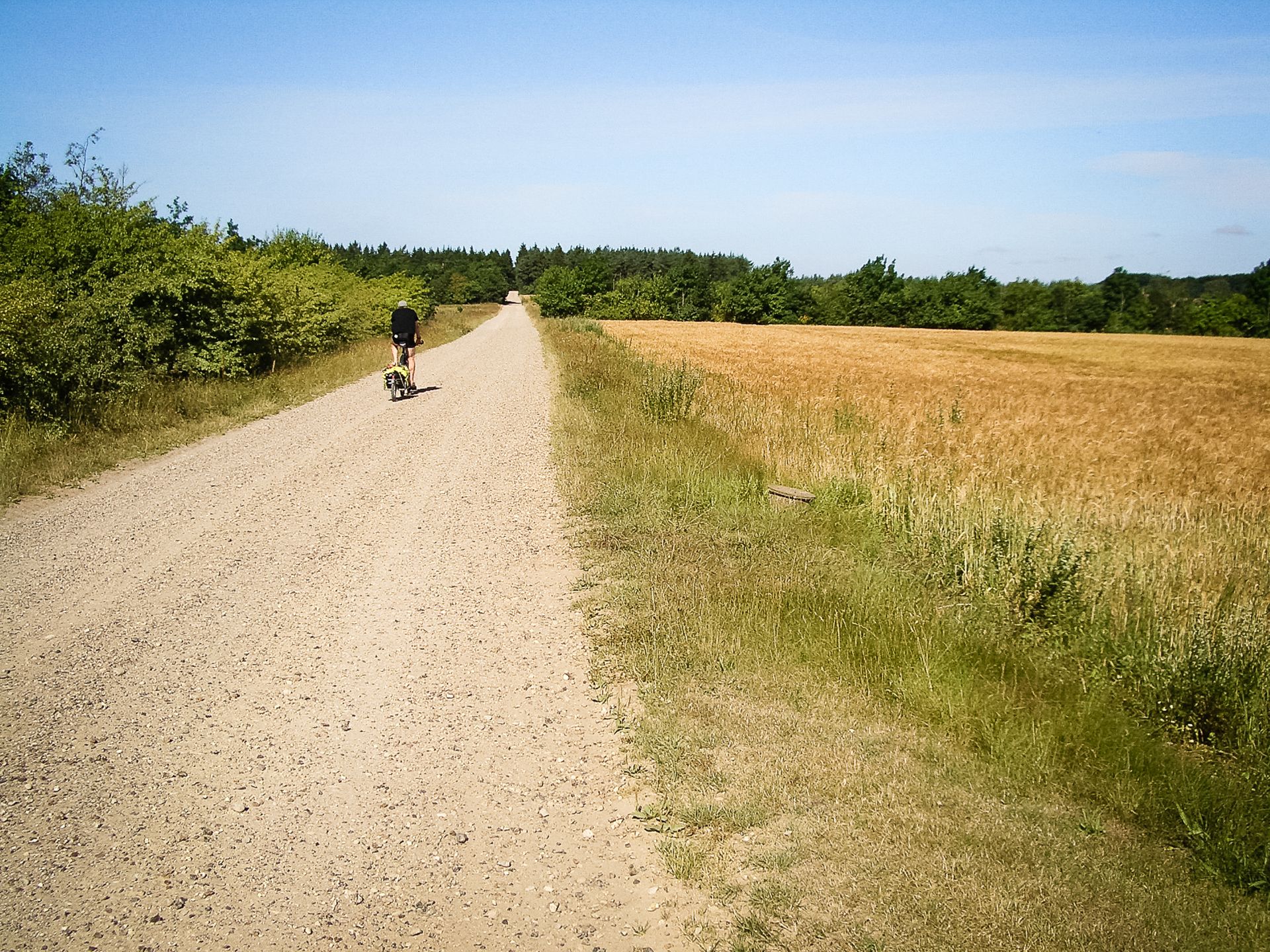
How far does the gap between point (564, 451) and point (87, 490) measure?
6269mm

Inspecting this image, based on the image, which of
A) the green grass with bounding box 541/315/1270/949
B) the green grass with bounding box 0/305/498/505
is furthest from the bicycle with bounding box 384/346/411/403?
the green grass with bounding box 541/315/1270/949

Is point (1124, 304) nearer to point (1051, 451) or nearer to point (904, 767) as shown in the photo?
point (1051, 451)

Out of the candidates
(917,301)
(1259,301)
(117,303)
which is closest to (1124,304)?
(1259,301)

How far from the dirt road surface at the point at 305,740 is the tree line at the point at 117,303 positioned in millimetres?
4213

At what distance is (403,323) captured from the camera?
17125mm

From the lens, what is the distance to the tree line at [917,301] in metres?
76.9

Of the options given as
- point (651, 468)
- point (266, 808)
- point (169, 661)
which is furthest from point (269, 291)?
point (266, 808)

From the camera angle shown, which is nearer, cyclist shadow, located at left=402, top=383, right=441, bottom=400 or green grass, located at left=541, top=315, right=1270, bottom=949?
green grass, located at left=541, top=315, right=1270, bottom=949

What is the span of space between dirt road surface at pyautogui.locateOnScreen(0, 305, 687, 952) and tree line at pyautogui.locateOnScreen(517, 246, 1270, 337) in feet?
238

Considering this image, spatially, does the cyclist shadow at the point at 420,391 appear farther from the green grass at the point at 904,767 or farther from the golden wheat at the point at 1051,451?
the green grass at the point at 904,767

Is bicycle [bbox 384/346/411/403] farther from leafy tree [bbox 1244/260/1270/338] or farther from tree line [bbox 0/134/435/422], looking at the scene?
leafy tree [bbox 1244/260/1270/338]

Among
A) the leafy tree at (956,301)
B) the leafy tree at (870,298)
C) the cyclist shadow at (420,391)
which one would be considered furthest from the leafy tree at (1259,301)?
the cyclist shadow at (420,391)

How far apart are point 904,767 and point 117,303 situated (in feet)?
53.4

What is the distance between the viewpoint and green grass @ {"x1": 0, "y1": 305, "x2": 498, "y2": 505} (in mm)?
9297
